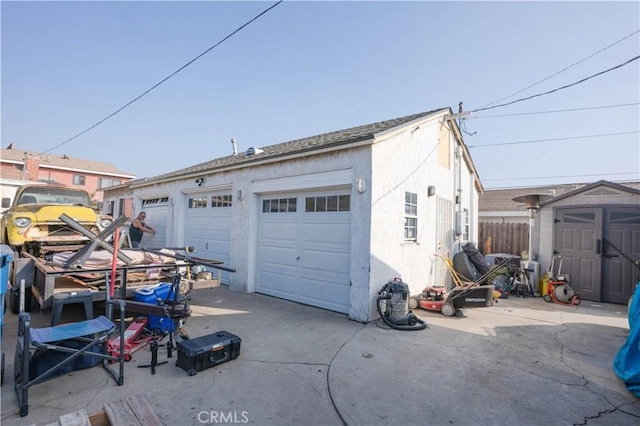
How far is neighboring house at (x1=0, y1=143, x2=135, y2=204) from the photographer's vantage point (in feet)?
82.2

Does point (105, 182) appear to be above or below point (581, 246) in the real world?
above

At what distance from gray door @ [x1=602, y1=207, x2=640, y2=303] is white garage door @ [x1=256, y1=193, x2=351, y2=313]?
24.1ft

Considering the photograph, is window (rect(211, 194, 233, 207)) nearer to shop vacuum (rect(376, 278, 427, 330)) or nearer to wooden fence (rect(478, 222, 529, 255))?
shop vacuum (rect(376, 278, 427, 330))

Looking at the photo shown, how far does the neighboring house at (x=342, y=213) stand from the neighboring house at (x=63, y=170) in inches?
938

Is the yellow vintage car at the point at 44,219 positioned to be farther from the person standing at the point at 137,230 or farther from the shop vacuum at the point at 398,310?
the shop vacuum at the point at 398,310

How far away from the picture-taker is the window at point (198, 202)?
9766mm

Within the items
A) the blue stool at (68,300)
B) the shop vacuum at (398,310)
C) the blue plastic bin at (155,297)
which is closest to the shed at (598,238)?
the shop vacuum at (398,310)

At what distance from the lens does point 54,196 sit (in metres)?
8.12

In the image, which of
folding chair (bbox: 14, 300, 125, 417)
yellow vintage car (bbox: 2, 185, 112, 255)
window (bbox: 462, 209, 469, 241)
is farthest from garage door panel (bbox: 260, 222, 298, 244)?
window (bbox: 462, 209, 469, 241)

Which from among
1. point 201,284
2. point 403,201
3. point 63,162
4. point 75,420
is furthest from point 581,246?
point 63,162

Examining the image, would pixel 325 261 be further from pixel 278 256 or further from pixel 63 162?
pixel 63 162

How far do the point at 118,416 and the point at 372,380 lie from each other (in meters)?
2.47

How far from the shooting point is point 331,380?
11.3ft

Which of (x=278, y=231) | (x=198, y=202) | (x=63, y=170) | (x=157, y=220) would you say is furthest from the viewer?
(x=63, y=170)
